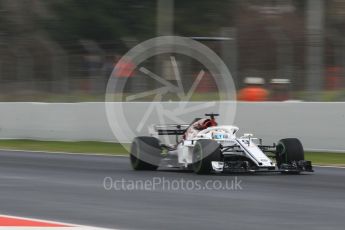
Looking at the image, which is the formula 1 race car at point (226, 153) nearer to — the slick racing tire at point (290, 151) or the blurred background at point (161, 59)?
the slick racing tire at point (290, 151)

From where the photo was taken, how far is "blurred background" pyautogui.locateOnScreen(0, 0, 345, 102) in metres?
19.1

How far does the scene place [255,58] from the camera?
2661cm

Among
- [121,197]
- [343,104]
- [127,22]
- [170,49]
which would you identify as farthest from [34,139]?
[127,22]

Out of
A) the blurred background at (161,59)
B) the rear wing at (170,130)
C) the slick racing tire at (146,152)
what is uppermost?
the blurred background at (161,59)

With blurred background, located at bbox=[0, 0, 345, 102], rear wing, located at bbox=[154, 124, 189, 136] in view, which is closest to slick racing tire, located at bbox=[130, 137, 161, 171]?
rear wing, located at bbox=[154, 124, 189, 136]

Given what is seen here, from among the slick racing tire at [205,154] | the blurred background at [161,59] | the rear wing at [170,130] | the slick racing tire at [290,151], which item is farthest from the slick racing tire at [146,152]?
the blurred background at [161,59]

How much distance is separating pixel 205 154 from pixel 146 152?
1.63 metres

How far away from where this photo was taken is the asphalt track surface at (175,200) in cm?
805

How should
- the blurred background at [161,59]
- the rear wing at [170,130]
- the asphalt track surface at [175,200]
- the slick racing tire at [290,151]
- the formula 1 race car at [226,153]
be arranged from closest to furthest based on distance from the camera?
the asphalt track surface at [175,200] → the formula 1 race car at [226,153] → the slick racing tire at [290,151] → the rear wing at [170,130] → the blurred background at [161,59]

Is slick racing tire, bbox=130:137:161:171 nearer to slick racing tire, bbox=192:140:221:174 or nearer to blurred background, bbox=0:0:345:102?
slick racing tire, bbox=192:140:221:174

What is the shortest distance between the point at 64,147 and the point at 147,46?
36.0 ft

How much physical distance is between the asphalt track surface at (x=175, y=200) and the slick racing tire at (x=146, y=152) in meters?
0.26

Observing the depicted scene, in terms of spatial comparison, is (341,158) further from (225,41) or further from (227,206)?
(227,206)

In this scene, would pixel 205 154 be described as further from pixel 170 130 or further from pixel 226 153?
pixel 170 130
